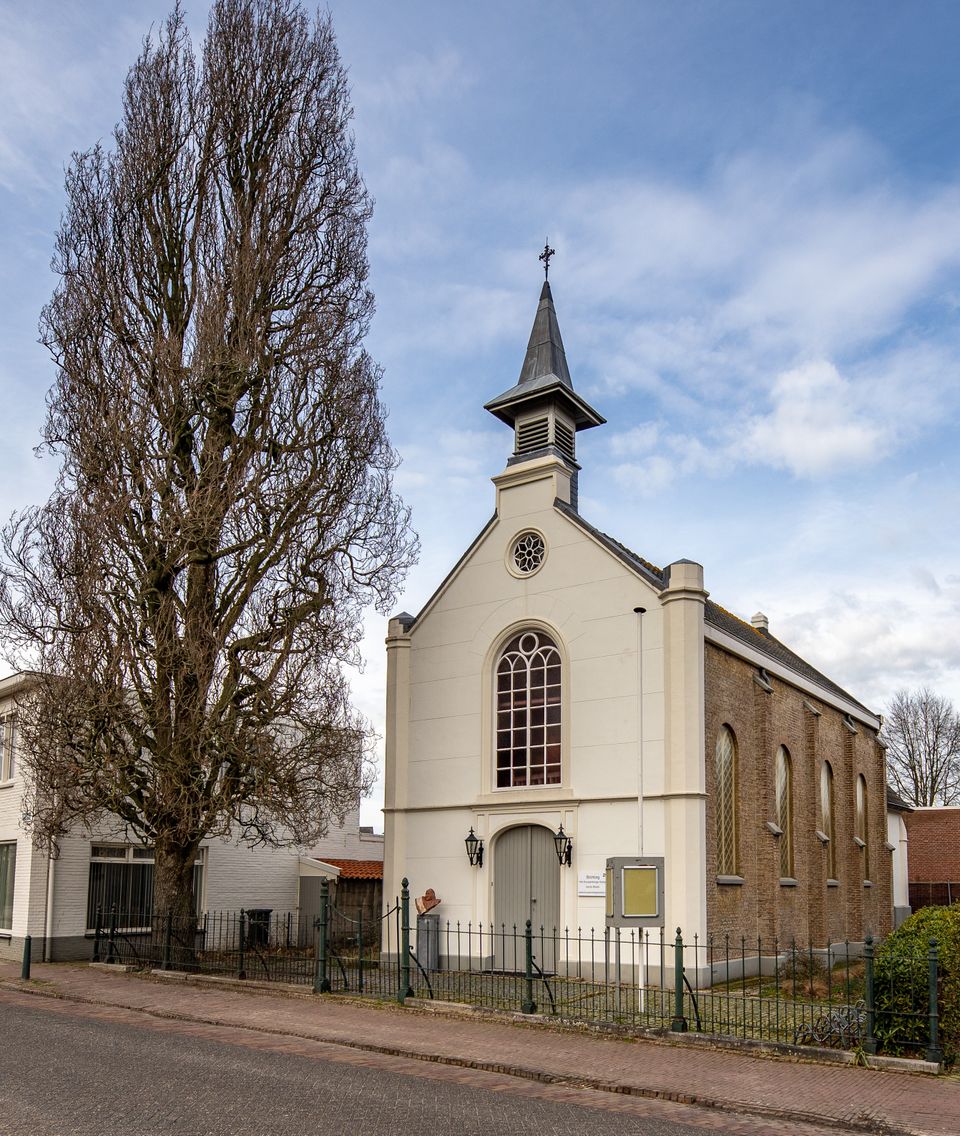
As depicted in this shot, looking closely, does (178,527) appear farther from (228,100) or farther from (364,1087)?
(364,1087)

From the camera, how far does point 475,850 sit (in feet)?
69.1

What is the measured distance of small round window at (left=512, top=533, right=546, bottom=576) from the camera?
2191 cm

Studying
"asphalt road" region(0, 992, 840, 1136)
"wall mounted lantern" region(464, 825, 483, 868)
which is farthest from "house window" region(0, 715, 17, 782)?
"asphalt road" region(0, 992, 840, 1136)

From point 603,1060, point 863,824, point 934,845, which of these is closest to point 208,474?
point 603,1060

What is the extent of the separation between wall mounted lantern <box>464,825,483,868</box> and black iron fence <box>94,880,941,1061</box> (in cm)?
117

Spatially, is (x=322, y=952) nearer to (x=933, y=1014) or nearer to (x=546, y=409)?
(x=933, y=1014)

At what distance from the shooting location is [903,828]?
37.6 metres

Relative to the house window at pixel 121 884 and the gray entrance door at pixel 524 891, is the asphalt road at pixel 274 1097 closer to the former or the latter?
the gray entrance door at pixel 524 891

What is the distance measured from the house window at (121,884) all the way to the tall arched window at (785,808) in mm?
13570

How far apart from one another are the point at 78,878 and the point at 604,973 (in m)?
11.6

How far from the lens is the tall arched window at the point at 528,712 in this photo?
20906 mm

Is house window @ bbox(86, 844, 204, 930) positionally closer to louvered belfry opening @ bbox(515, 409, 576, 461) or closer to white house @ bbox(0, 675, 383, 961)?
white house @ bbox(0, 675, 383, 961)

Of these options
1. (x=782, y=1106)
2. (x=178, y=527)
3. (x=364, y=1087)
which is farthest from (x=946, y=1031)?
(x=178, y=527)

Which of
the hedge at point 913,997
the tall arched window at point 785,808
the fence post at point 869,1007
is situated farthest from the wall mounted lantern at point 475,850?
the fence post at point 869,1007
